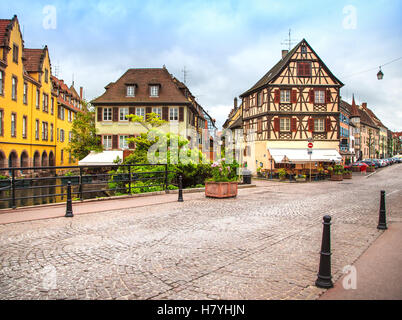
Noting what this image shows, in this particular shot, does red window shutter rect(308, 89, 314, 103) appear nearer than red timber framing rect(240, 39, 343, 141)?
No

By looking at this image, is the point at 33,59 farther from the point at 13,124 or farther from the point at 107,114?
the point at 107,114

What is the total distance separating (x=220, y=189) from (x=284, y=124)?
22.1 m

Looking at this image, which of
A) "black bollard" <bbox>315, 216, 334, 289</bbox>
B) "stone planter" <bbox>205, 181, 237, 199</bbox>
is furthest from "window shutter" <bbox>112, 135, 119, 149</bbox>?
"black bollard" <bbox>315, 216, 334, 289</bbox>

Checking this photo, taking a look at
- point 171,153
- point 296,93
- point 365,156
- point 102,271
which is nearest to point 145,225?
point 102,271

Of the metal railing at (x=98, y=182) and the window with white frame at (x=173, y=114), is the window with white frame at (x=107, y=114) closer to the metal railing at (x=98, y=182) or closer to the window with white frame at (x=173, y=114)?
the metal railing at (x=98, y=182)

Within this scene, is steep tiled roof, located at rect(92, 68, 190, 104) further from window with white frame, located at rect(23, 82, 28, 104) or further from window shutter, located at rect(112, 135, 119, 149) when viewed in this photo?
window with white frame, located at rect(23, 82, 28, 104)

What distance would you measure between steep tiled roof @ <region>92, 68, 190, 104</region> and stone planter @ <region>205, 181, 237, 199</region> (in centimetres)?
2254

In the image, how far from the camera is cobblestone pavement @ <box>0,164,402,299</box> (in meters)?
3.94
